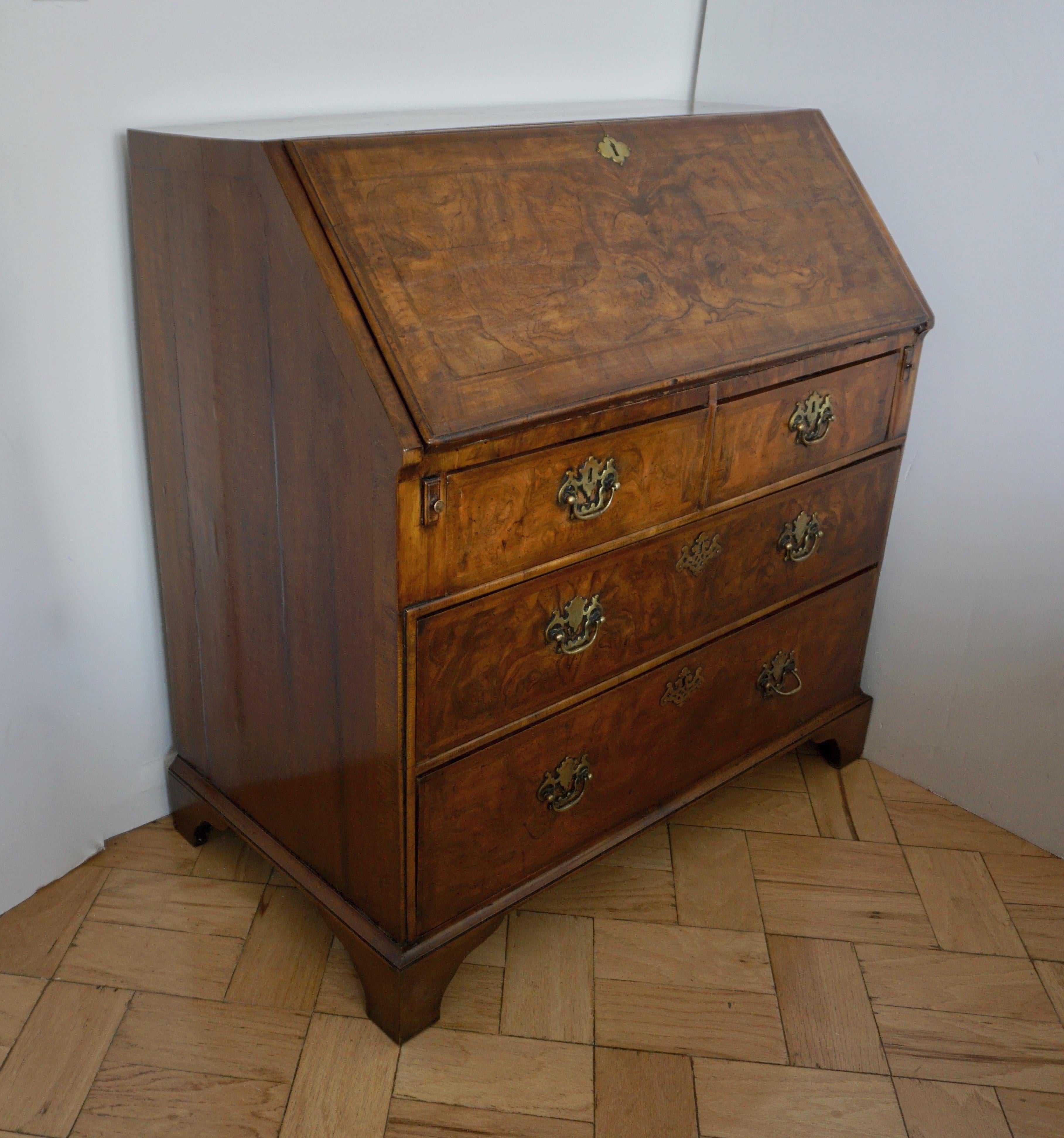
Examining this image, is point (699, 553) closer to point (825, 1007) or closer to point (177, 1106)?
point (825, 1007)

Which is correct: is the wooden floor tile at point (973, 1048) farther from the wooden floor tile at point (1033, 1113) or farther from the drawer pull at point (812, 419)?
the drawer pull at point (812, 419)

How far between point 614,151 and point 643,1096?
1.27m

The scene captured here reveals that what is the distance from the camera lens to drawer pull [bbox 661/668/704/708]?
171 centimetres

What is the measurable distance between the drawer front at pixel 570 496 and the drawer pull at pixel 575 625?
0.08 metres

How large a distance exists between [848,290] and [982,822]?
1.02m

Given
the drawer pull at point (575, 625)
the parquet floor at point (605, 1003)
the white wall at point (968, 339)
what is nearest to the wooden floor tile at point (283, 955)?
the parquet floor at point (605, 1003)

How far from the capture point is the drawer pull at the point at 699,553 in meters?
1.60

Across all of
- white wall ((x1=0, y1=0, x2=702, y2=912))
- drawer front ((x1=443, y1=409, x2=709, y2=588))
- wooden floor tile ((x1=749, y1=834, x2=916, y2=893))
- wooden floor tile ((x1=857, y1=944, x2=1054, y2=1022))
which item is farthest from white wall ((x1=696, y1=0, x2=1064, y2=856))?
drawer front ((x1=443, y1=409, x2=709, y2=588))

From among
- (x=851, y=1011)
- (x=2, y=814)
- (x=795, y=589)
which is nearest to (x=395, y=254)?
(x=795, y=589)

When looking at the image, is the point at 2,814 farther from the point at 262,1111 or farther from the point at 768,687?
the point at 768,687

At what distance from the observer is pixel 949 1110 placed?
1.49 meters

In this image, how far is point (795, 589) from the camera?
185 centimetres

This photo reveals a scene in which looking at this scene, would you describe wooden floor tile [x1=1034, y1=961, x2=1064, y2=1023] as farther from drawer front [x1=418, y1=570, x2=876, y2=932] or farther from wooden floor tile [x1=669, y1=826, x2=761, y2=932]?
drawer front [x1=418, y1=570, x2=876, y2=932]

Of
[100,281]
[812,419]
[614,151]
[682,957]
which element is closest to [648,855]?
[682,957]
